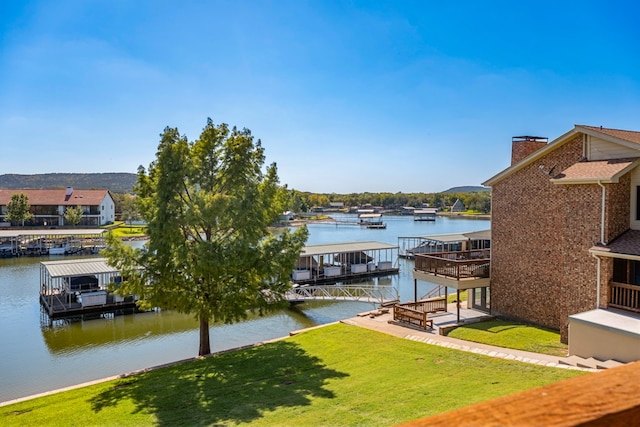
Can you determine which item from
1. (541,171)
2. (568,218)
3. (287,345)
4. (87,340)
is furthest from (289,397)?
(87,340)

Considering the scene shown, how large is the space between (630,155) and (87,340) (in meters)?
23.0

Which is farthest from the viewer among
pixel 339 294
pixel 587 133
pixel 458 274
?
pixel 339 294

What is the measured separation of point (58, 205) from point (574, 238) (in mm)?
82604

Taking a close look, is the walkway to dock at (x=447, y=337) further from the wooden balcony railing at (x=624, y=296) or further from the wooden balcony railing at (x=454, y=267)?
the wooden balcony railing at (x=624, y=296)

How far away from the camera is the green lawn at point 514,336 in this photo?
14273 millimetres

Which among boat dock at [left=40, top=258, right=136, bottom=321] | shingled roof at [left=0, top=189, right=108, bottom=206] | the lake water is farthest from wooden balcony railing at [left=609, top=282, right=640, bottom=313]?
shingled roof at [left=0, top=189, right=108, bottom=206]

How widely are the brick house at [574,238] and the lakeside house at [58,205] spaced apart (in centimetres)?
7572

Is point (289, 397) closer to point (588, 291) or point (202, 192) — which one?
point (202, 192)

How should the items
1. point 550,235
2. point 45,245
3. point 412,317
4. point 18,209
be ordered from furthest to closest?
point 18,209
point 45,245
point 412,317
point 550,235

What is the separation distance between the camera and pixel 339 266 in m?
38.1

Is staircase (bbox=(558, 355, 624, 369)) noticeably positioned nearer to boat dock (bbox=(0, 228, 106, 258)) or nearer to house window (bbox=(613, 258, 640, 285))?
house window (bbox=(613, 258, 640, 285))

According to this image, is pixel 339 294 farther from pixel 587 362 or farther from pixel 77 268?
pixel 587 362

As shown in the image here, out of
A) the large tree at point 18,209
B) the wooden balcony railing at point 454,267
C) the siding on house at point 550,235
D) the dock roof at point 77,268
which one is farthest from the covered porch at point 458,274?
the large tree at point 18,209

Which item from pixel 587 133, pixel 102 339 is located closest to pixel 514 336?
pixel 587 133
